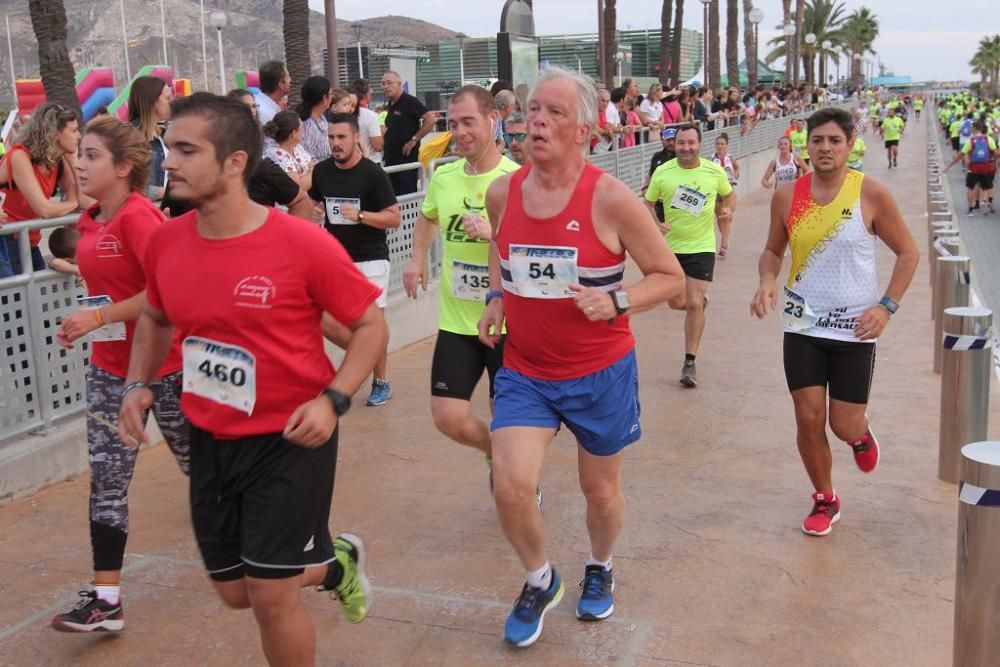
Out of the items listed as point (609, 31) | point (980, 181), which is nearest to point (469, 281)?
point (980, 181)

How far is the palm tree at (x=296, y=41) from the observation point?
1675cm

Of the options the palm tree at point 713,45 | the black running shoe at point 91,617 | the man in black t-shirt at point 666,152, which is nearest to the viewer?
the black running shoe at point 91,617

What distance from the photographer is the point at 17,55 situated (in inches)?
5999

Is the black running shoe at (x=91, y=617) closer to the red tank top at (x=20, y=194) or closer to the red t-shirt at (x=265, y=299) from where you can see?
the red t-shirt at (x=265, y=299)

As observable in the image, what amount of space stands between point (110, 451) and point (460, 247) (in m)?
1.89

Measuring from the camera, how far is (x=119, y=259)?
4.19 meters

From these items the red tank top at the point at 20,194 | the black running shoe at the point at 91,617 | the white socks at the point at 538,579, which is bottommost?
the black running shoe at the point at 91,617

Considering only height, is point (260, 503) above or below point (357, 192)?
below

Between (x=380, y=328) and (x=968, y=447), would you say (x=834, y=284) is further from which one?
(x=380, y=328)

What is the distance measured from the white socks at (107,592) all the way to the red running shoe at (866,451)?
131 inches

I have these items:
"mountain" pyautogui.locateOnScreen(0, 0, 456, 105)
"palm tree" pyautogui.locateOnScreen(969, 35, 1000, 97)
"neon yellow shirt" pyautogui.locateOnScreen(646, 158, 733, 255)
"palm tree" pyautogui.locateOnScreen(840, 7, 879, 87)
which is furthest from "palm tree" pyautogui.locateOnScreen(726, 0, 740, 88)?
"mountain" pyautogui.locateOnScreen(0, 0, 456, 105)

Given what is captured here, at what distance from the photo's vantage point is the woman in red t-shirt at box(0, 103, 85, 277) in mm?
6285

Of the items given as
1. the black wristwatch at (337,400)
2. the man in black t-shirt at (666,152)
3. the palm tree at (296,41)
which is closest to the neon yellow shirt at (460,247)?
the black wristwatch at (337,400)

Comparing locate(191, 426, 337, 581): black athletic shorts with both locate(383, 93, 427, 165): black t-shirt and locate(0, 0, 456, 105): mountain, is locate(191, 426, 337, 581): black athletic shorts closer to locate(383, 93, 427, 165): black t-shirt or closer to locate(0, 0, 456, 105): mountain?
locate(383, 93, 427, 165): black t-shirt
